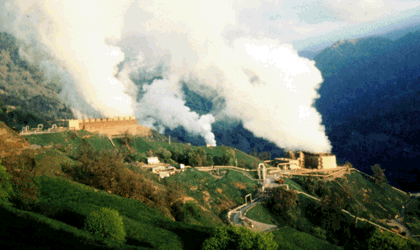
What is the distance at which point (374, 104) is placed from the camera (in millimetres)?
111875

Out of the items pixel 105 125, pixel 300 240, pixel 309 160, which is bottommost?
pixel 300 240

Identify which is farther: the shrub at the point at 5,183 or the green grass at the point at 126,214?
the shrub at the point at 5,183

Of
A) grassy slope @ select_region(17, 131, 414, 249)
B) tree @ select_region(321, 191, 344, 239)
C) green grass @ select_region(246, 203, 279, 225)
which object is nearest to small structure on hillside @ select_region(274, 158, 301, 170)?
grassy slope @ select_region(17, 131, 414, 249)

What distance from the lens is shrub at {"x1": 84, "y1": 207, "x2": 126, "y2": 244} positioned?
11273mm

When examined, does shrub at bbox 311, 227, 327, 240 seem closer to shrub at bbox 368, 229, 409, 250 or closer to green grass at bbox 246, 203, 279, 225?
green grass at bbox 246, 203, 279, 225

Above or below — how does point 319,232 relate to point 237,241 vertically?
above

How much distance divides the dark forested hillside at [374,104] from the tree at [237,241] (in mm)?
68339

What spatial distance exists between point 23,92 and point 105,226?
95892 millimetres

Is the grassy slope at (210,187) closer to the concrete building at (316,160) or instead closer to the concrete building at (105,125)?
the concrete building at (316,160)

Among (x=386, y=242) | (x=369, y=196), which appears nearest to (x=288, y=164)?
(x=369, y=196)

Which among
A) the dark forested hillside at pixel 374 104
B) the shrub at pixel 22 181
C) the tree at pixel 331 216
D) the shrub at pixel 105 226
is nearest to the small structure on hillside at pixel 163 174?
the shrub at pixel 22 181

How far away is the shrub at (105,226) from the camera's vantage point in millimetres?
11273

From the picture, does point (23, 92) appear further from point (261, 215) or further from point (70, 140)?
point (261, 215)

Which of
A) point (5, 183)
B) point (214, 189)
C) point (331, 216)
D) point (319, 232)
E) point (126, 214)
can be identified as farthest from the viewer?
point (214, 189)
